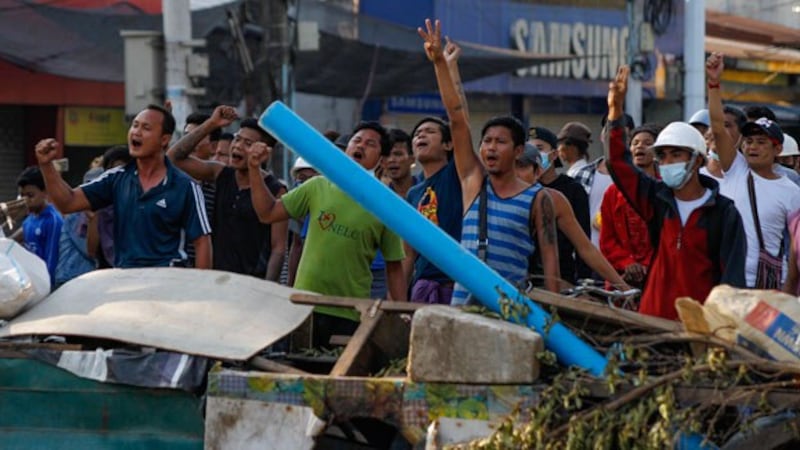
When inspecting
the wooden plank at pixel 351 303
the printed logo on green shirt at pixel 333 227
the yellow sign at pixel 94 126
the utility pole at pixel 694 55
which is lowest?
the wooden plank at pixel 351 303

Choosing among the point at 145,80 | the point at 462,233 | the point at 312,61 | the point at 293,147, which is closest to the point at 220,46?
the point at 312,61

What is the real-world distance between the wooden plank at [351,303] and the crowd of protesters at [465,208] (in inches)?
25.6

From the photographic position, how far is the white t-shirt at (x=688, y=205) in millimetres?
6977

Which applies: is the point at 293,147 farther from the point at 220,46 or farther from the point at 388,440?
the point at 220,46

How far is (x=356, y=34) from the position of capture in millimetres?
23625

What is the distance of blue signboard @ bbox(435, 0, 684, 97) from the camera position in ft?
102

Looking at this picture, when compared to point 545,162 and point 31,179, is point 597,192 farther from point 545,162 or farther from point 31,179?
point 31,179

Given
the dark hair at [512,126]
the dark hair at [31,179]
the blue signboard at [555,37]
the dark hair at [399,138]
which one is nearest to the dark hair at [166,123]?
the dark hair at [512,126]

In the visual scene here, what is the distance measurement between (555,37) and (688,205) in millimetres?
26487

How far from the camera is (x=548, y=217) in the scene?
7293 millimetres

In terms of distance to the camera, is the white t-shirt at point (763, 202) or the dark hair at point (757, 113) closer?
the white t-shirt at point (763, 202)

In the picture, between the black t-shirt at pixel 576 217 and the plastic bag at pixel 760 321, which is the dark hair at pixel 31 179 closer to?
the black t-shirt at pixel 576 217

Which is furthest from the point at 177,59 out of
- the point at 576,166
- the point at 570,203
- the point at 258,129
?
the point at 570,203

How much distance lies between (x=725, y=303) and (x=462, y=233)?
2.12 metres
